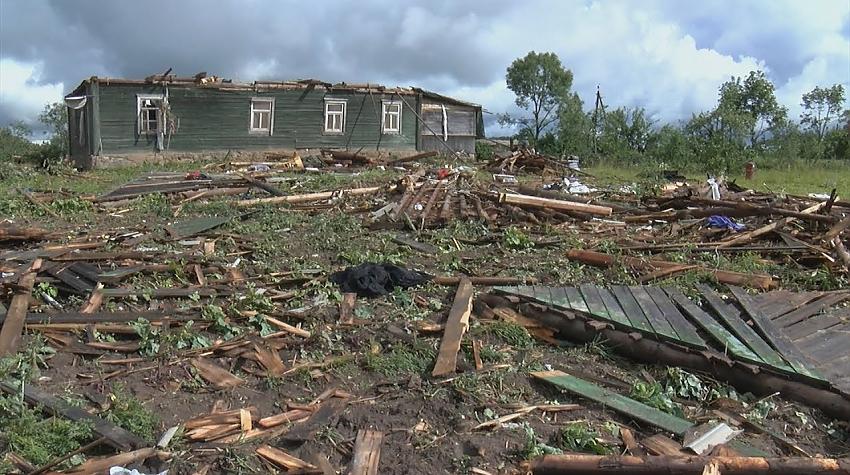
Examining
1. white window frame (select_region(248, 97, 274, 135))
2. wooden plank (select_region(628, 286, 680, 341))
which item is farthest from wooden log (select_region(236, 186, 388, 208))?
white window frame (select_region(248, 97, 274, 135))

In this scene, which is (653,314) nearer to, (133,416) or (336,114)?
(133,416)

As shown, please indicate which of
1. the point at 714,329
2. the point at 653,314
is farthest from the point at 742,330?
the point at 653,314

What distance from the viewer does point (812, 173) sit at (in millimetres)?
23922

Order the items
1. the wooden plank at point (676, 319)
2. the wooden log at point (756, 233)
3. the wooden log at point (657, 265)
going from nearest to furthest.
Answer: the wooden plank at point (676, 319) < the wooden log at point (657, 265) < the wooden log at point (756, 233)

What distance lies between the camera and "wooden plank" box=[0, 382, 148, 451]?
11.7 feet

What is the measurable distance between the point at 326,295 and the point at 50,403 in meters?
2.75

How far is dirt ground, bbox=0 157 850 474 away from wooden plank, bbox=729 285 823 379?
0.31 meters

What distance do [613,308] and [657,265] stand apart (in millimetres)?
2025

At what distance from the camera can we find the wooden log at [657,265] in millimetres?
6781

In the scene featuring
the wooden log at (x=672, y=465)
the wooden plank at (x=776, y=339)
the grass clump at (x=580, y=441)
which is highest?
the wooden plank at (x=776, y=339)

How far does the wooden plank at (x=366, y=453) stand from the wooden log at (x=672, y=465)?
880 millimetres

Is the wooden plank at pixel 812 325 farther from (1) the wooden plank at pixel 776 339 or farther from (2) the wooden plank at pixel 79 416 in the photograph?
(2) the wooden plank at pixel 79 416

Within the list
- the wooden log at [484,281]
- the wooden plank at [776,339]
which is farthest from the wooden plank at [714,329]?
the wooden log at [484,281]

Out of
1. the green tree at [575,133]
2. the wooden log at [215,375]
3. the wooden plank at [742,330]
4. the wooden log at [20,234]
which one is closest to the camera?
the wooden log at [215,375]
